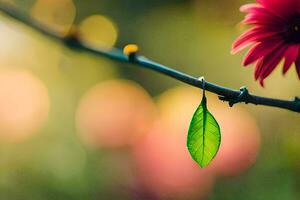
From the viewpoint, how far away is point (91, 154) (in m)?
1.67

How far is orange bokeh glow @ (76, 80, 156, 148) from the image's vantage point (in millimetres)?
1633

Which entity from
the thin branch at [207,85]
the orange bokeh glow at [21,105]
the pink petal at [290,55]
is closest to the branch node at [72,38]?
the thin branch at [207,85]

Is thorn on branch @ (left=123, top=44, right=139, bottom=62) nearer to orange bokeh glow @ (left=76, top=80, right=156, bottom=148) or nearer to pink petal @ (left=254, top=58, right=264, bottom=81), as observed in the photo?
pink petal @ (left=254, top=58, right=264, bottom=81)

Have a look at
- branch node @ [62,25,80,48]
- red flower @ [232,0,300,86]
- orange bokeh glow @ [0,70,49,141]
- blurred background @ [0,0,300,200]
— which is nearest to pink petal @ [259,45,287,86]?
red flower @ [232,0,300,86]

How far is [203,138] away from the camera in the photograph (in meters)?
0.35

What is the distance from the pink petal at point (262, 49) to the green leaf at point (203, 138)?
48mm

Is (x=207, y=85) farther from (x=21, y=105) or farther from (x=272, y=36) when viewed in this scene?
(x=21, y=105)

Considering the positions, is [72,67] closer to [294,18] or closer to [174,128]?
[174,128]

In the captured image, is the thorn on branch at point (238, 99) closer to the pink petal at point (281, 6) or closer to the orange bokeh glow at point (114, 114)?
the pink petal at point (281, 6)

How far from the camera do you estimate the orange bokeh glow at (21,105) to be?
5.51ft

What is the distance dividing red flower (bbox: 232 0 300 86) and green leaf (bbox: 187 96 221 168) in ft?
0.18

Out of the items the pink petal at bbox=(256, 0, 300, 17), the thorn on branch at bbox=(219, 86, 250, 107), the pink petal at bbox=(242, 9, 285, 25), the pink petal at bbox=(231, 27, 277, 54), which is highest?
the pink petal at bbox=(256, 0, 300, 17)

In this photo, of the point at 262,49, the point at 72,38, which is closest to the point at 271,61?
the point at 262,49

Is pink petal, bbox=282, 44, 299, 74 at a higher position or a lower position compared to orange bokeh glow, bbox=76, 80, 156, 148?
lower
